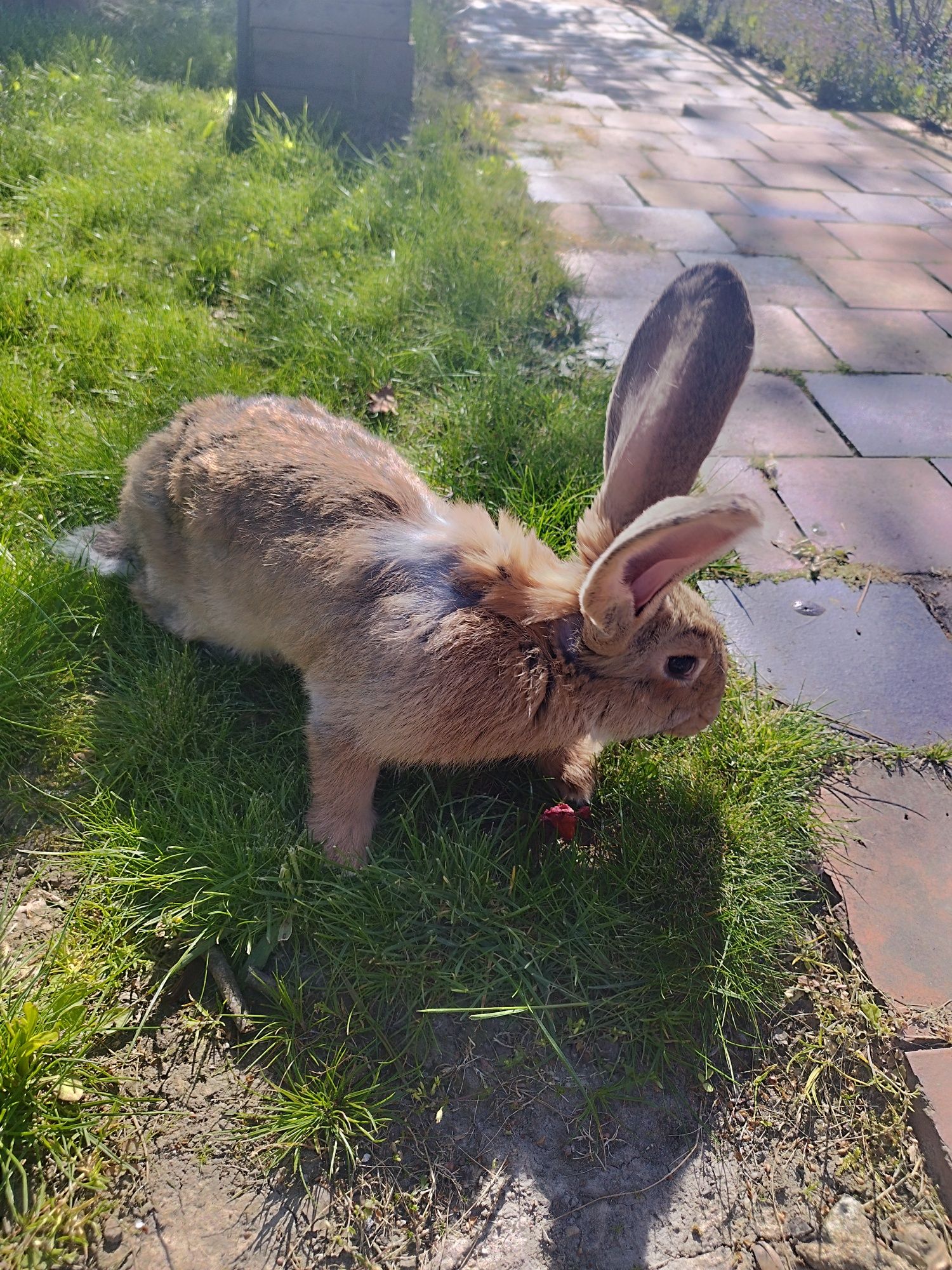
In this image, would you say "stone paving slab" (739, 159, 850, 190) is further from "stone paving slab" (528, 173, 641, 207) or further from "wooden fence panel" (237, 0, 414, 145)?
"wooden fence panel" (237, 0, 414, 145)

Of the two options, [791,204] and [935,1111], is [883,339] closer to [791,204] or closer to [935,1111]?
[791,204]

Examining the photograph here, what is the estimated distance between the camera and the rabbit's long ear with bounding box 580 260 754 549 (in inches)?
85.6

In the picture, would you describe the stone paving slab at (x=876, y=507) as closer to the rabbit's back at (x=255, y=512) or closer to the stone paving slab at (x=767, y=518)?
the stone paving slab at (x=767, y=518)

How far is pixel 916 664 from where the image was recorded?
308 cm

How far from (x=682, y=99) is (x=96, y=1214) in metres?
9.74

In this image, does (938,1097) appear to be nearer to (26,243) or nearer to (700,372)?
(700,372)

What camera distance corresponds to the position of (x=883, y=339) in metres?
4.85

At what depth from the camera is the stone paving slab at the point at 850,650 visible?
2926 mm

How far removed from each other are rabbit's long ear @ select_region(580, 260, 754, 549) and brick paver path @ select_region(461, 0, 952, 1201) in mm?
1072

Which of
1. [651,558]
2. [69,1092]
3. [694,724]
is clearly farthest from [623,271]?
[69,1092]

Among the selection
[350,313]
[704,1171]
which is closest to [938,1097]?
[704,1171]

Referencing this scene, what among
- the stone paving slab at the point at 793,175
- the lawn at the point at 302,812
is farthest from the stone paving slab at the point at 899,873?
the stone paving slab at the point at 793,175

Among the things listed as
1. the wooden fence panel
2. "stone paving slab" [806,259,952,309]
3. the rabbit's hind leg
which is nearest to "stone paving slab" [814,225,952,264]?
"stone paving slab" [806,259,952,309]

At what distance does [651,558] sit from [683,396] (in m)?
0.51
